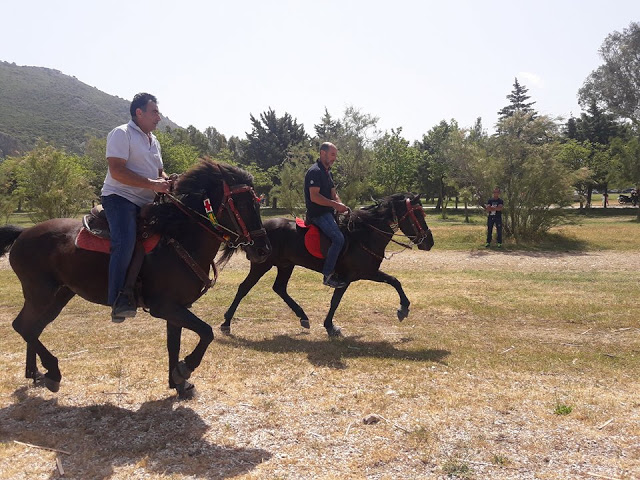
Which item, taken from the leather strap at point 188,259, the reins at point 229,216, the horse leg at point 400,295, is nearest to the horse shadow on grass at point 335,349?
the horse leg at point 400,295

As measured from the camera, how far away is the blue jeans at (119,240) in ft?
17.1

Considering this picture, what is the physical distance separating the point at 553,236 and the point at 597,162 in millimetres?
26756

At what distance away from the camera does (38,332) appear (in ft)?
19.8

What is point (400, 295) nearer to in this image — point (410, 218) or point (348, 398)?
point (410, 218)

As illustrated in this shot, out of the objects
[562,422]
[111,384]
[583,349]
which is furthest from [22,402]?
[583,349]

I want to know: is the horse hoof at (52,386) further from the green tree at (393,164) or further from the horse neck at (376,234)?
the green tree at (393,164)

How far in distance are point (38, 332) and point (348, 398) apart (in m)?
3.85

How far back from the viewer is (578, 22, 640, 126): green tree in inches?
1921

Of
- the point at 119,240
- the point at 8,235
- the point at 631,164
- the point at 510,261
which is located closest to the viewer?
the point at 119,240

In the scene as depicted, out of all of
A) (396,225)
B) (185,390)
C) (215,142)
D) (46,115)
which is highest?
(46,115)

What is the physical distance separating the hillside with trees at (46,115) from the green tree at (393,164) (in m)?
87.2

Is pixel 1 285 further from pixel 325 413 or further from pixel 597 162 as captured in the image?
pixel 597 162

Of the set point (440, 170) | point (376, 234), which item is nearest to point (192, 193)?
point (376, 234)

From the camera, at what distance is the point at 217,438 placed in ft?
15.3
